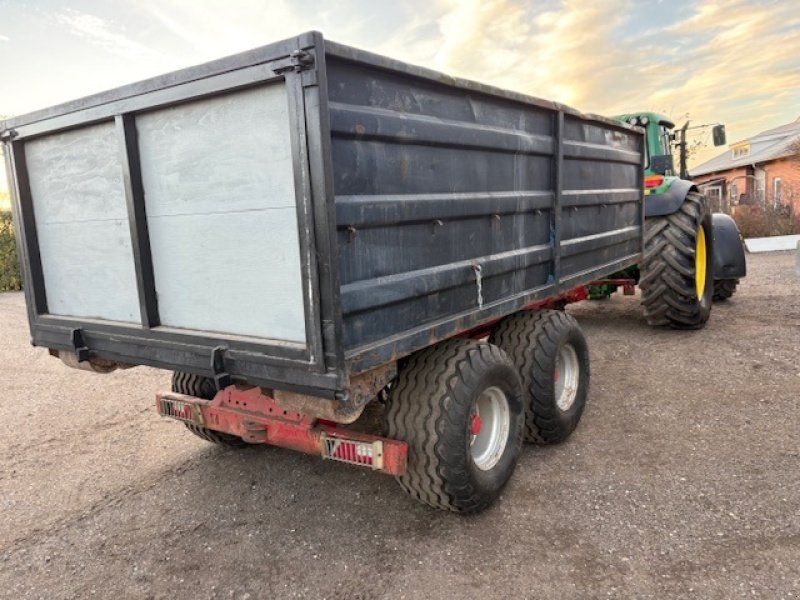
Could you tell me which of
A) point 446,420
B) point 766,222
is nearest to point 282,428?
point 446,420

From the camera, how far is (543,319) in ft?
12.4

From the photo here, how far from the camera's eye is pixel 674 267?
20.0 ft

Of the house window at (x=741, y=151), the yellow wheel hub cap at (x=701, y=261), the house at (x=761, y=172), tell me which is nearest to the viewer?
the yellow wheel hub cap at (x=701, y=261)

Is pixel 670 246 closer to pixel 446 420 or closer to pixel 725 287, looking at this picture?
pixel 725 287

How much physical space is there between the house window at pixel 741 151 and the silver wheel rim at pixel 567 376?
3609 centimetres

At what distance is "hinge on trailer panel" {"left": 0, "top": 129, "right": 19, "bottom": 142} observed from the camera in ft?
10.2

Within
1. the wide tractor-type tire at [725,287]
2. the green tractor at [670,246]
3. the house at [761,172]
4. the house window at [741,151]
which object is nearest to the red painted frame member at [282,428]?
the green tractor at [670,246]

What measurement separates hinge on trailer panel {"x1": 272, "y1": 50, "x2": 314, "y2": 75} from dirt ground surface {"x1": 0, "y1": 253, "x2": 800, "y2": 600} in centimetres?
215

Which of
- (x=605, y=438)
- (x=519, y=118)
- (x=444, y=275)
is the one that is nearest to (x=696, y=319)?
(x=605, y=438)

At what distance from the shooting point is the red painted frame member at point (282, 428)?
2.66 metres

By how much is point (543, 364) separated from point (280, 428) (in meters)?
1.66

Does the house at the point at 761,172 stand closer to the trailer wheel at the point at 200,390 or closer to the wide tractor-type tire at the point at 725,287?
the wide tractor-type tire at the point at 725,287

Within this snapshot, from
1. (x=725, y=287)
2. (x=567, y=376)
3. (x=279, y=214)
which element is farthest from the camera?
(x=725, y=287)

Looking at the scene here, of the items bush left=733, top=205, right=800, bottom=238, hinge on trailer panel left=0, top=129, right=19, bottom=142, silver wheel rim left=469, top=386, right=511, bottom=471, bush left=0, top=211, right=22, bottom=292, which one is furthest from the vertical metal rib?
bush left=733, top=205, right=800, bottom=238
